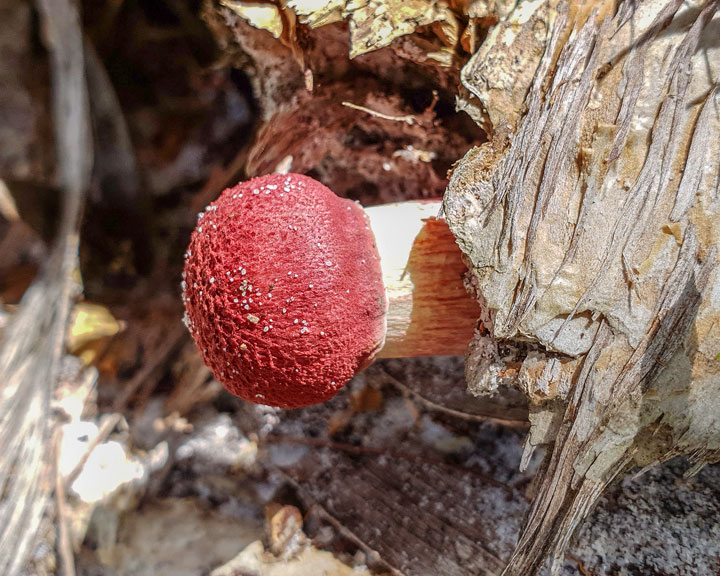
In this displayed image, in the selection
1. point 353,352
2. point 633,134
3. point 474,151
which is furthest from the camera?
point 353,352

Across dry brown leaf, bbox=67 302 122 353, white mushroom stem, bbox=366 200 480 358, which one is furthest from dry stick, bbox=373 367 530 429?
dry brown leaf, bbox=67 302 122 353

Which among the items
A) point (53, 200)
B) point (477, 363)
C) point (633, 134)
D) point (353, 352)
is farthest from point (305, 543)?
point (53, 200)

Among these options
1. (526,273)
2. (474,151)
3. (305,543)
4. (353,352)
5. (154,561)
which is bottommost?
(154,561)

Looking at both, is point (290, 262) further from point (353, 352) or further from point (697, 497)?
point (697, 497)

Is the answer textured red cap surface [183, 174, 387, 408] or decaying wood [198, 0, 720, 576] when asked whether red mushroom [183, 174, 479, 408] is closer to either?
textured red cap surface [183, 174, 387, 408]

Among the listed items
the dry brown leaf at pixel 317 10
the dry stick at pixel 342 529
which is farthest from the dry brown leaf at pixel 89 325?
the dry brown leaf at pixel 317 10

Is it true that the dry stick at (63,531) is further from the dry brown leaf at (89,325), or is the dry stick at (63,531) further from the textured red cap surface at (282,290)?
the textured red cap surface at (282,290)

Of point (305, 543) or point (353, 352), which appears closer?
point (353, 352)
